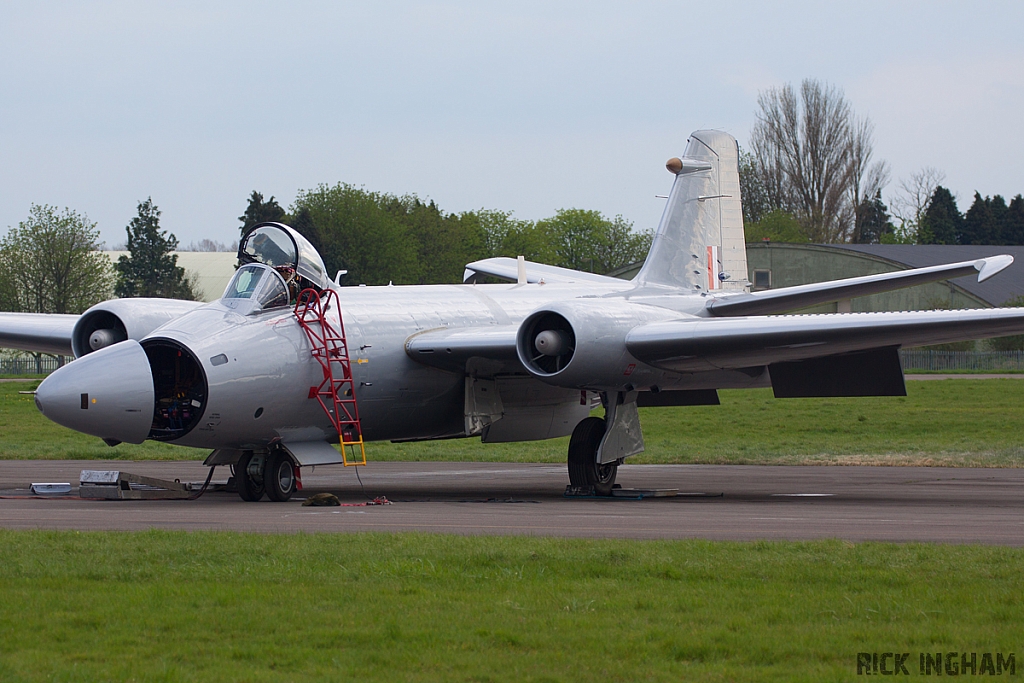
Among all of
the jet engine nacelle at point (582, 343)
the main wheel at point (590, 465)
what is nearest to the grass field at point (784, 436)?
the main wheel at point (590, 465)

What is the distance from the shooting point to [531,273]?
23.1 m

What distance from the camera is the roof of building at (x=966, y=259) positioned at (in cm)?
6444

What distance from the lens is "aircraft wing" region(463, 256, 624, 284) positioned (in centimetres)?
2275

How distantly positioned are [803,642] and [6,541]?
23.4 ft

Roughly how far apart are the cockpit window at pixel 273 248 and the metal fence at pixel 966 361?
151 feet

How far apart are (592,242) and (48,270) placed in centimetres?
4685

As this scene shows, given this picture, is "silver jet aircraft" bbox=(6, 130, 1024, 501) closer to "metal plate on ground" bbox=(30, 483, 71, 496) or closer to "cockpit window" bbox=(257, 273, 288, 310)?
"cockpit window" bbox=(257, 273, 288, 310)

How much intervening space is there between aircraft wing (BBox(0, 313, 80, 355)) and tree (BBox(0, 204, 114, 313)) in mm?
45044

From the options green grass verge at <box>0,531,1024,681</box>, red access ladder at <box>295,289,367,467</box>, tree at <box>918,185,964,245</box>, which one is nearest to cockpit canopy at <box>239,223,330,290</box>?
red access ladder at <box>295,289,367,467</box>

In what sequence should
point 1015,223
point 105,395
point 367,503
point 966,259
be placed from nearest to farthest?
point 105,395 < point 367,503 < point 966,259 < point 1015,223

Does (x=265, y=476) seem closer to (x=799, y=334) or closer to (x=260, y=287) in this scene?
(x=260, y=287)

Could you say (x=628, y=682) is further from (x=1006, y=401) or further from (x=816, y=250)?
(x=816, y=250)

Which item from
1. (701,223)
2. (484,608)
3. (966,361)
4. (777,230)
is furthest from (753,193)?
(484,608)

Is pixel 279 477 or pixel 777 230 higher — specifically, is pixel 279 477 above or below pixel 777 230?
below
